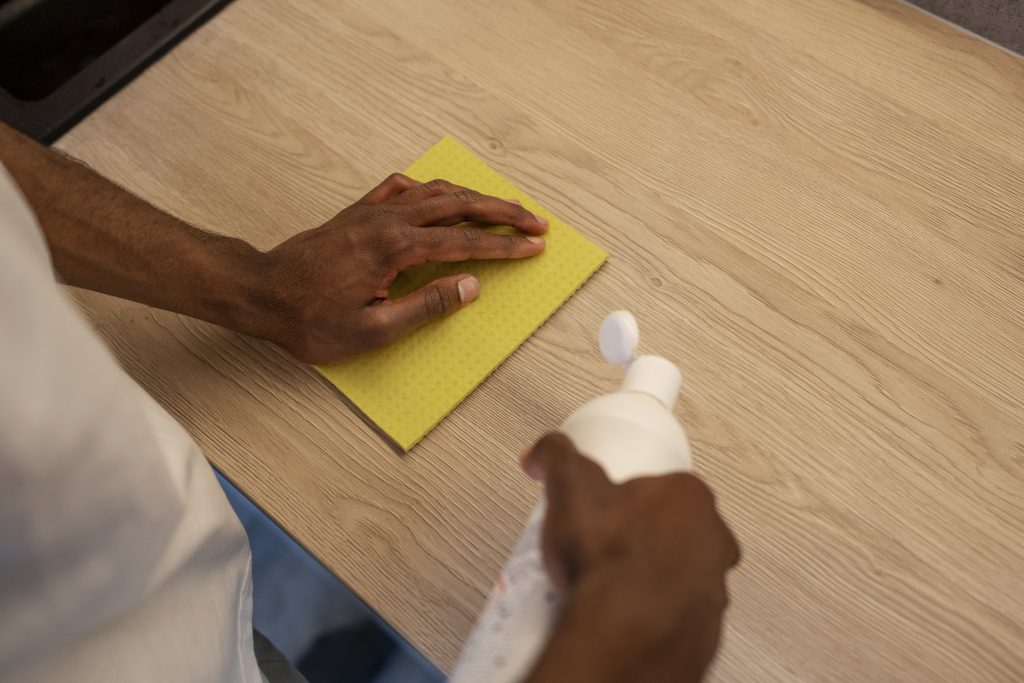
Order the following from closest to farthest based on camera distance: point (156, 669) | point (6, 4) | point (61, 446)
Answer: point (61, 446) < point (156, 669) < point (6, 4)

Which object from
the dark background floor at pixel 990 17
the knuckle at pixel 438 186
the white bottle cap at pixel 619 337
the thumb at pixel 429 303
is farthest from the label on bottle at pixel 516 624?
the dark background floor at pixel 990 17

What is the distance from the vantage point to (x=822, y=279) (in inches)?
25.2

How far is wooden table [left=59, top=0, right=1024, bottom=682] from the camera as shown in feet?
1.79

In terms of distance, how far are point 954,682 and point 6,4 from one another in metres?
1.24

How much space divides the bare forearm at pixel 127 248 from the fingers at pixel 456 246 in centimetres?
14

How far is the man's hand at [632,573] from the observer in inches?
13.6

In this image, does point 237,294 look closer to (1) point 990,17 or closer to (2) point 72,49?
(2) point 72,49

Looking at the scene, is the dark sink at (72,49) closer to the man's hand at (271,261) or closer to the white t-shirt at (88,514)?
the man's hand at (271,261)

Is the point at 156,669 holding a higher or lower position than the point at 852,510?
lower

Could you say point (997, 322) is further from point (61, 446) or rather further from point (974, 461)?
point (61, 446)

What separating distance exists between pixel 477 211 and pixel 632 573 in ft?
1.29

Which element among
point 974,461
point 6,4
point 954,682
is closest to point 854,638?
point 954,682

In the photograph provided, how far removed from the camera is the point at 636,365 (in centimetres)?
46

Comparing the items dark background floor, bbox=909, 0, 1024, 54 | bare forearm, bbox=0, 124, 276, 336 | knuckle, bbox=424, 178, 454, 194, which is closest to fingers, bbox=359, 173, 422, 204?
knuckle, bbox=424, 178, 454, 194
